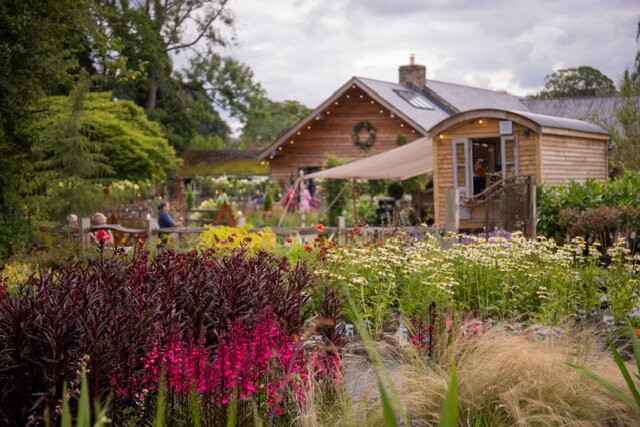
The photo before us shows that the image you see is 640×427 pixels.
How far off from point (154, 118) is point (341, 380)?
149 feet

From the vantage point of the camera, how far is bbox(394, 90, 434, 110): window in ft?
120

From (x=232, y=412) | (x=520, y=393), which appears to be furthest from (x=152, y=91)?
(x=232, y=412)

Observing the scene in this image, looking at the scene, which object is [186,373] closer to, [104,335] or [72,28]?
[104,335]

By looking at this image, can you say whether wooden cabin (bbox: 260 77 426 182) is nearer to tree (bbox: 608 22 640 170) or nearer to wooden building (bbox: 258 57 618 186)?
wooden building (bbox: 258 57 618 186)

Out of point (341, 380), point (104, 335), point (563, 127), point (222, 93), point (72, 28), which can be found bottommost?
point (341, 380)

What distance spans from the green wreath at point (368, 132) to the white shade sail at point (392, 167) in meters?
9.89

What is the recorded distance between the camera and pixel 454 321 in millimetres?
7117

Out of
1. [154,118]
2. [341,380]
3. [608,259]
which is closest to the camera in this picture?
[341,380]

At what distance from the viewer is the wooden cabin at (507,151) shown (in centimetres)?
2222

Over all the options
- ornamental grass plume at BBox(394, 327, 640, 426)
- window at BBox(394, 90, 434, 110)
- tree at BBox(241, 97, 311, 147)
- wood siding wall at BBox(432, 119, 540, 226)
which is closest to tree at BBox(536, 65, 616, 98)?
tree at BBox(241, 97, 311, 147)

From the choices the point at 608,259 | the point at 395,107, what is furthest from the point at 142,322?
the point at 395,107

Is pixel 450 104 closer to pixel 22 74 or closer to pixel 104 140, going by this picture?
pixel 104 140

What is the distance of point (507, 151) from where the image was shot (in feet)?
74.5

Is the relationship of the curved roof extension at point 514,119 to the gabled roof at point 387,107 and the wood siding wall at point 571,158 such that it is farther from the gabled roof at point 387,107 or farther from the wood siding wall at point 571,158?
the gabled roof at point 387,107
